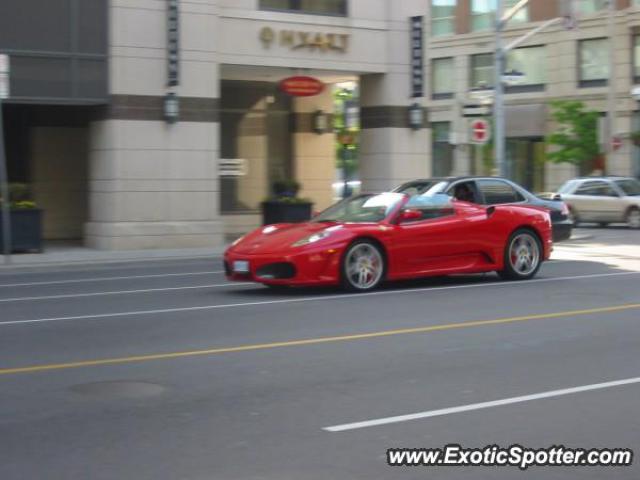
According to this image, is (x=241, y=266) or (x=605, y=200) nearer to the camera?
(x=241, y=266)

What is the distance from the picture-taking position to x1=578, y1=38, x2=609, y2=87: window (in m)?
45.5

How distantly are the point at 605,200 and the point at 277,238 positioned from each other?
70.6 feet

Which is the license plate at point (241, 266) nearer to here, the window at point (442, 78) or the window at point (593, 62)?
the window at point (593, 62)

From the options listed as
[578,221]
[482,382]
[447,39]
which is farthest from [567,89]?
[482,382]

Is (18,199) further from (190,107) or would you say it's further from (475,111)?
(475,111)

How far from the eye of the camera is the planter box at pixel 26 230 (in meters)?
22.1

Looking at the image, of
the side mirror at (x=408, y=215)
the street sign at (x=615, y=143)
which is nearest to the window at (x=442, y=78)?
the street sign at (x=615, y=143)

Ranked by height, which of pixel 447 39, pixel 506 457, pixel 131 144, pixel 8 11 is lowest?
pixel 506 457

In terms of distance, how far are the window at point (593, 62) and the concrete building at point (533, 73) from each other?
0.14 feet

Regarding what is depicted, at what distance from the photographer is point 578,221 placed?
3400cm

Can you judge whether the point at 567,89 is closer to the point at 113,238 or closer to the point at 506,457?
the point at 113,238

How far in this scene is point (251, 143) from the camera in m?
29.2

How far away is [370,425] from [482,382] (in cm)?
165

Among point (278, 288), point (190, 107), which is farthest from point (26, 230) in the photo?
point (278, 288)
